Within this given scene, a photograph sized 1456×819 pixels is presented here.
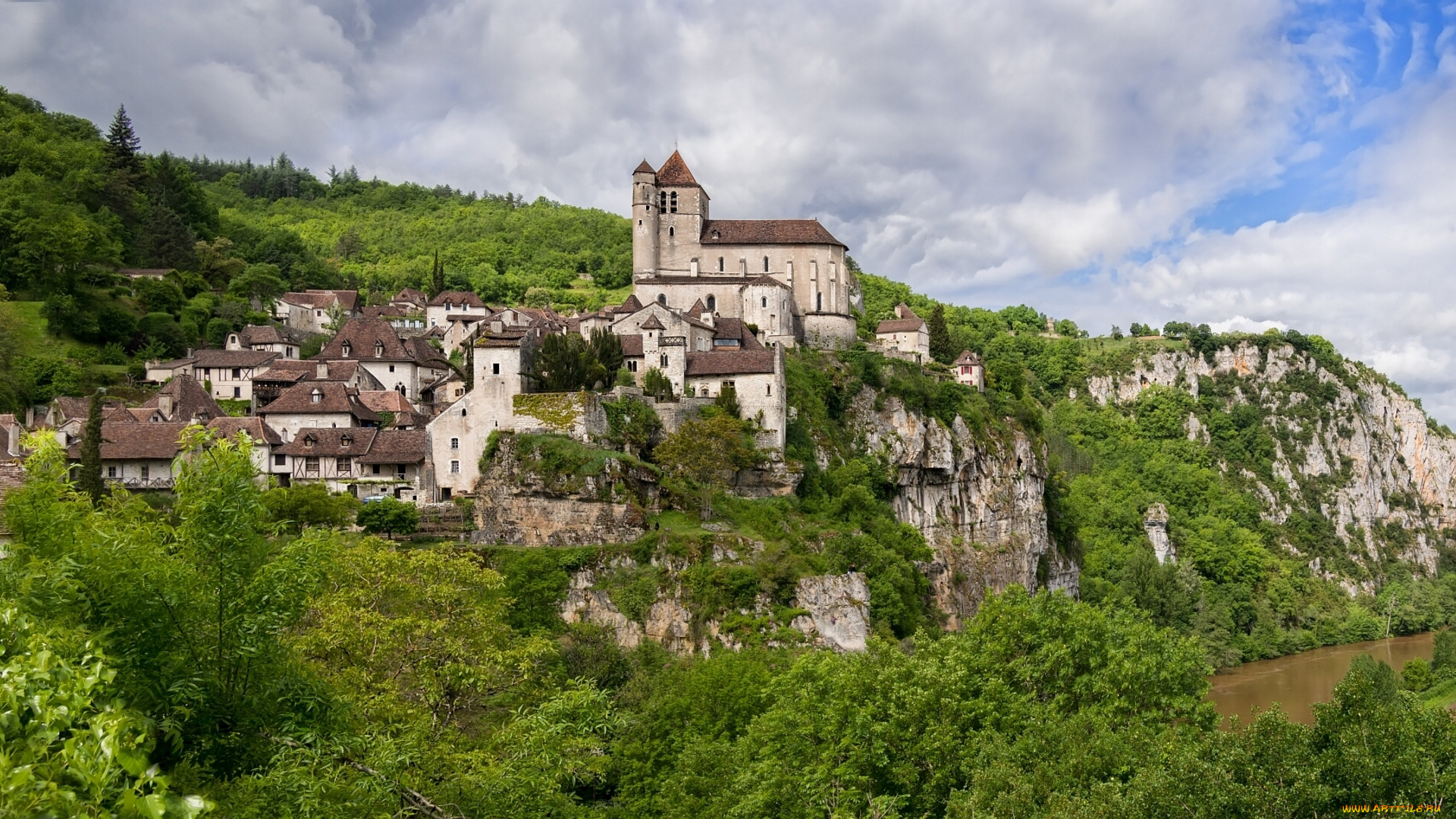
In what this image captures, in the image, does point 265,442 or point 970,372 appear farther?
point 970,372

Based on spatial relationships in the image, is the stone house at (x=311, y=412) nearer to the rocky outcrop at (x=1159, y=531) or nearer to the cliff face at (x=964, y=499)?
the cliff face at (x=964, y=499)

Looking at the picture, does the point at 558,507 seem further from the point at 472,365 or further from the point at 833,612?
the point at 833,612

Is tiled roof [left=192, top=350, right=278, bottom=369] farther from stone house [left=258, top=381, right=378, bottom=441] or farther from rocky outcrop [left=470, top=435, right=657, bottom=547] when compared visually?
rocky outcrop [left=470, top=435, right=657, bottom=547]

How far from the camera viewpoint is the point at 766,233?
81.1m

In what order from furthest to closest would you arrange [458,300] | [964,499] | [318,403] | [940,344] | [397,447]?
[940,344] → [458,300] → [964,499] → [318,403] → [397,447]

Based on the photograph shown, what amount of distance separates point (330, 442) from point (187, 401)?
33.7 ft

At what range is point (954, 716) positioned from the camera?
25.9 meters

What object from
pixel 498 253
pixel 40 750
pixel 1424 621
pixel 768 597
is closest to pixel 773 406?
pixel 768 597

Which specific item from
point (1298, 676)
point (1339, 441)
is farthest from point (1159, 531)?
point (1339, 441)

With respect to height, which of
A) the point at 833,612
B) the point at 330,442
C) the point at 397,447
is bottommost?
the point at 833,612

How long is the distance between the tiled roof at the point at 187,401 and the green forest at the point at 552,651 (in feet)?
19.1

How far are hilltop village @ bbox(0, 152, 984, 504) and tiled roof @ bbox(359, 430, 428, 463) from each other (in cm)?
11

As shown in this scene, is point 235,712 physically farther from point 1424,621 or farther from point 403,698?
point 1424,621

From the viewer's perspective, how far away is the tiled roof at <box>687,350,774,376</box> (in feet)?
185
